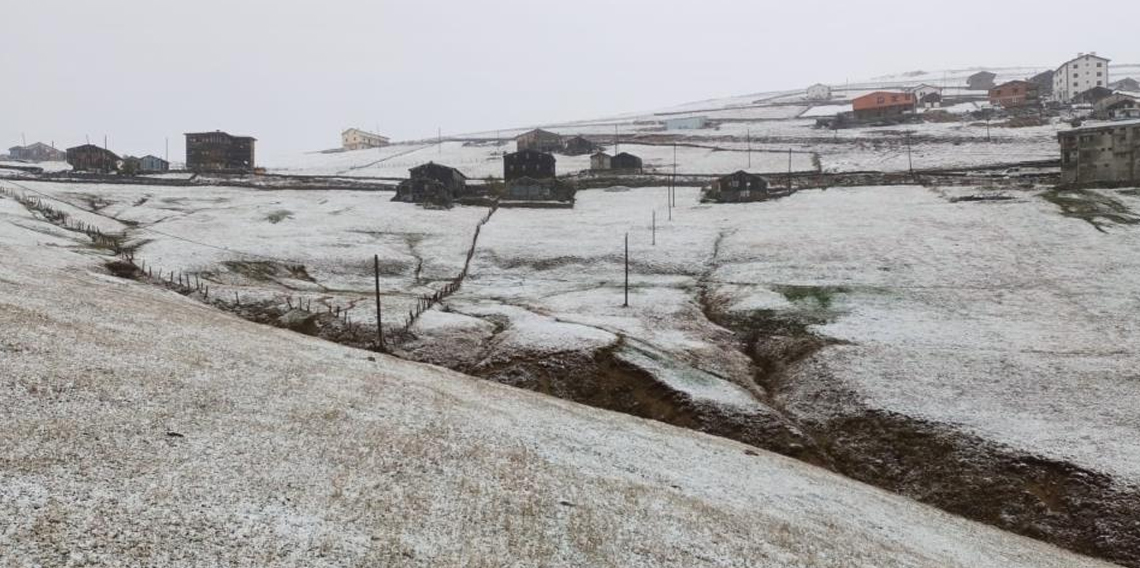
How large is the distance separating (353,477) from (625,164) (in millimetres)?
117168

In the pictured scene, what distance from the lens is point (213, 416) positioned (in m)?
20.5

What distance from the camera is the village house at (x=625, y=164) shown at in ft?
424

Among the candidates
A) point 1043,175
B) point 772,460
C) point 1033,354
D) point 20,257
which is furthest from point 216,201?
point 1043,175

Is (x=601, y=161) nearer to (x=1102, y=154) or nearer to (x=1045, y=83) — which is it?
(x=1102, y=154)

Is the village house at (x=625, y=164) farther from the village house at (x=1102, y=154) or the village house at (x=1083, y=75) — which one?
the village house at (x=1083, y=75)

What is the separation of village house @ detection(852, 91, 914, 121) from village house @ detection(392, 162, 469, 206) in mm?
126605

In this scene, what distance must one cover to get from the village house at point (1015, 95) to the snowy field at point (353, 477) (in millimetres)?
191117

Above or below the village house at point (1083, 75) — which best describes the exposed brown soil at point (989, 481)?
below

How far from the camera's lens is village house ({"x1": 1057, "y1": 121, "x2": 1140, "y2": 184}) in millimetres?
84125

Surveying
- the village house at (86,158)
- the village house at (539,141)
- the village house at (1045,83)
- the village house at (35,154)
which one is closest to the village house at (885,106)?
the village house at (1045,83)

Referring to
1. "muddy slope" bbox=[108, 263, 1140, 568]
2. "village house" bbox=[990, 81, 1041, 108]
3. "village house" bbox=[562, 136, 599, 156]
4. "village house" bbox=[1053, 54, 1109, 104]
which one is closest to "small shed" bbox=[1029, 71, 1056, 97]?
"village house" bbox=[1053, 54, 1109, 104]

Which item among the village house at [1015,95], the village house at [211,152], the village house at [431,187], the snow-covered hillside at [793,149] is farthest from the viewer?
the village house at [1015,95]

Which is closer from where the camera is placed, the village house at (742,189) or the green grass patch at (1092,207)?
the green grass patch at (1092,207)

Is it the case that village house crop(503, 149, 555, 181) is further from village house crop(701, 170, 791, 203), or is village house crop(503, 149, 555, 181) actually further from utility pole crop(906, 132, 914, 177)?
utility pole crop(906, 132, 914, 177)
